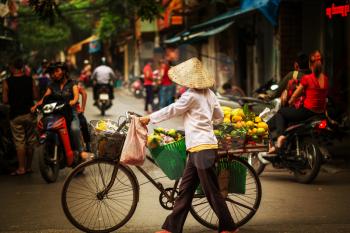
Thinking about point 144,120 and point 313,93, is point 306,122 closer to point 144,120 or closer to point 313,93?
point 313,93

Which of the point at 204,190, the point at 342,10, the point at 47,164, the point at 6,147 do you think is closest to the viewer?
the point at 204,190

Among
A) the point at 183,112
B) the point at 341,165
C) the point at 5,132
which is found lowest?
the point at 341,165

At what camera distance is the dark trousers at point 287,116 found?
30.3ft

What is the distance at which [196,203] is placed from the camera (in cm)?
638

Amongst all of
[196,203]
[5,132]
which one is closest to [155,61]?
[5,132]

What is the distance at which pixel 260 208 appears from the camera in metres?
7.45

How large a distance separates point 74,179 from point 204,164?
1.24m

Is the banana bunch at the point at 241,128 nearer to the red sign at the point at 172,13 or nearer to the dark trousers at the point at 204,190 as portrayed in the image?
the dark trousers at the point at 204,190

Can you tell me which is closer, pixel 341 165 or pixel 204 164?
pixel 204 164

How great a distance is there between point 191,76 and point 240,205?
1.39 m

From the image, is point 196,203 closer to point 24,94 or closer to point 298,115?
point 298,115

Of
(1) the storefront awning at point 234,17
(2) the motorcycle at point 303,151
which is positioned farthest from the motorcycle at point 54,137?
(1) the storefront awning at point 234,17

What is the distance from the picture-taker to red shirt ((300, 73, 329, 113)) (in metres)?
9.14

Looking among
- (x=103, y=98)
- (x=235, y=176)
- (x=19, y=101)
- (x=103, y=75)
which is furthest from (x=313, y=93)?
(x=103, y=75)
